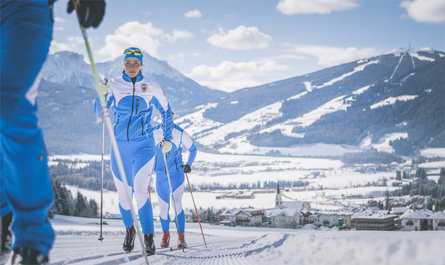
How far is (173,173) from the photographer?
795 centimetres

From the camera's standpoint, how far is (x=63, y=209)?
42.5m

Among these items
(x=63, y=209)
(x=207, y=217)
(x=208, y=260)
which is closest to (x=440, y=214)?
(x=207, y=217)

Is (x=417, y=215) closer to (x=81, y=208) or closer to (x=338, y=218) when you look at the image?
(x=338, y=218)

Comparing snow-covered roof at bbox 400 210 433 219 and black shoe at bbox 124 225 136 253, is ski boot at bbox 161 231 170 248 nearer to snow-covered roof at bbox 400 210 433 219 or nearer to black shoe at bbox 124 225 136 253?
black shoe at bbox 124 225 136 253

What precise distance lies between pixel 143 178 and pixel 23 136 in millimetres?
3139

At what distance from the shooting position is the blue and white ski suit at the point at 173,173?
301 inches

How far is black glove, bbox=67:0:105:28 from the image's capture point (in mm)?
2293

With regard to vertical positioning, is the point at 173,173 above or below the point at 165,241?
above

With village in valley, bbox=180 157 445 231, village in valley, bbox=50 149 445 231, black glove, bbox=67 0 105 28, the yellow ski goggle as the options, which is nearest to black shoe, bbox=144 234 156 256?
the yellow ski goggle

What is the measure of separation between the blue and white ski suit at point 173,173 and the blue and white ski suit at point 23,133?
5.62 m

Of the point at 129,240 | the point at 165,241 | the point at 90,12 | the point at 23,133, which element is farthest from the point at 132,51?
the point at 23,133

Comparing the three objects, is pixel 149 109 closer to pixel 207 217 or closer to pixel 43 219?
pixel 43 219

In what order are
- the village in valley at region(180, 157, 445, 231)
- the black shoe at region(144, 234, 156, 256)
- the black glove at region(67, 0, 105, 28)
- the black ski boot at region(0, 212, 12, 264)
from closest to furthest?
the black ski boot at region(0, 212, 12, 264) → the black glove at region(67, 0, 105, 28) → the black shoe at region(144, 234, 156, 256) → the village in valley at region(180, 157, 445, 231)

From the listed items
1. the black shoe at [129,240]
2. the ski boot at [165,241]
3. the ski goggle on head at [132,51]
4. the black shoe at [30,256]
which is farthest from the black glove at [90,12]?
the ski boot at [165,241]
